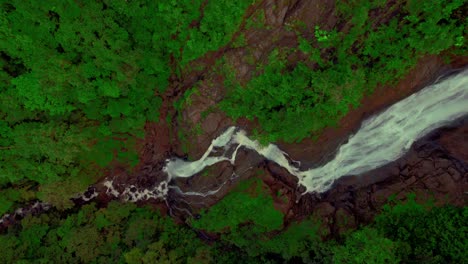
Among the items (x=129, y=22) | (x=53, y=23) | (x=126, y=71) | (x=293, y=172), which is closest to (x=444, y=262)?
(x=293, y=172)

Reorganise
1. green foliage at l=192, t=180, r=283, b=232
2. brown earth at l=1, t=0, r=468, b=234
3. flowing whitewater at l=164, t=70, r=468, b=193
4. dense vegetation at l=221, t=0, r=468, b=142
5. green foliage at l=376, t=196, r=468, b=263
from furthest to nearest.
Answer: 1. green foliage at l=192, t=180, r=283, b=232
2. flowing whitewater at l=164, t=70, r=468, b=193
3. brown earth at l=1, t=0, r=468, b=234
4. green foliage at l=376, t=196, r=468, b=263
5. dense vegetation at l=221, t=0, r=468, b=142

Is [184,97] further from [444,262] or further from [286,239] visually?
[444,262]

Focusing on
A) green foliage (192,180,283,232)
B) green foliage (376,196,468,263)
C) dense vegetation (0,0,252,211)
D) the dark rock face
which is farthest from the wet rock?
dense vegetation (0,0,252,211)

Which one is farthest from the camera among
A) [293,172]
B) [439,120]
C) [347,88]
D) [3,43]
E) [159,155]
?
[159,155]

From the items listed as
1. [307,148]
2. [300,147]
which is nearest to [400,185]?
[307,148]

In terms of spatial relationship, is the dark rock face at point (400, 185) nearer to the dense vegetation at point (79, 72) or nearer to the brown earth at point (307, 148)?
the brown earth at point (307, 148)

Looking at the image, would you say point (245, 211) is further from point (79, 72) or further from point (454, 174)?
point (79, 72)

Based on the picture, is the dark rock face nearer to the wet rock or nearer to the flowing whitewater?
the wet rock
